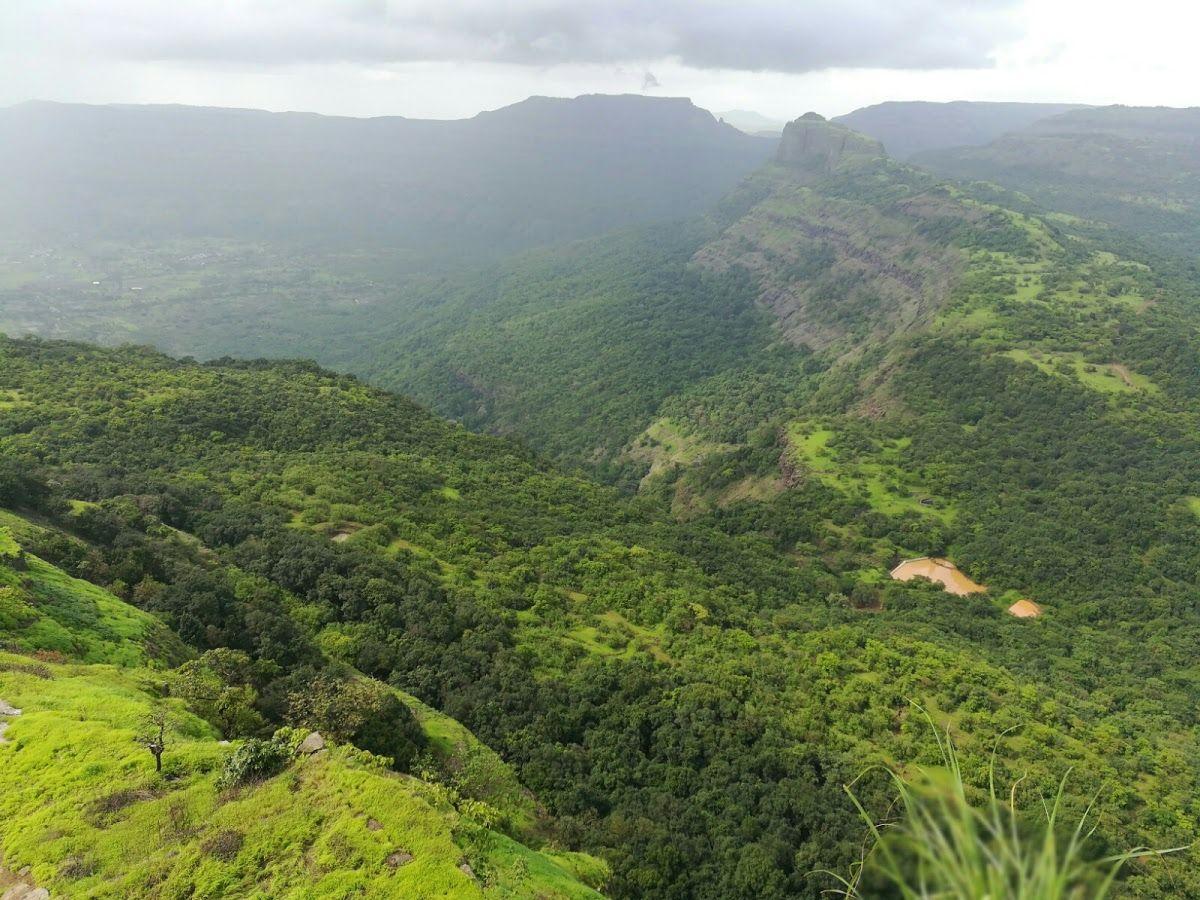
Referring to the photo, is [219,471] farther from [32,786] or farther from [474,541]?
[32,786]

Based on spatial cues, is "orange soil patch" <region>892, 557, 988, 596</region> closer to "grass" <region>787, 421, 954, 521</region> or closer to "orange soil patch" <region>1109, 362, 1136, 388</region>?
"grass" <region>787, 421, 954, 521</region>

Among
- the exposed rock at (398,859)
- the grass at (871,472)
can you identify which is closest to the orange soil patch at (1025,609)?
the grass at (871,472)

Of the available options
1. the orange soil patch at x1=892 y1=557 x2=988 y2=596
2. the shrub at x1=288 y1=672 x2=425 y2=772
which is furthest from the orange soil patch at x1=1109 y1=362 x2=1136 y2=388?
the shrub at x1=288 y1=672 x2=425 y2=772

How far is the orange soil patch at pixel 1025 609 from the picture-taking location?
67.1m

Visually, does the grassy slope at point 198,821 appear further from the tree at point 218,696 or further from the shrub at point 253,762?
the tree at point 218,696

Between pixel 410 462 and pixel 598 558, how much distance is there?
2612 centimetres

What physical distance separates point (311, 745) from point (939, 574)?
74.2 metres

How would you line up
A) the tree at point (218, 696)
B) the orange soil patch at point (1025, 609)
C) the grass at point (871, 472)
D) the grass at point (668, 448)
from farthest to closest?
1. the grass at point (668, 448)
2. the grass at point (871, 472)
3. the orange soil patch at point (1025, 609)
4. the tree at point (218, 696)

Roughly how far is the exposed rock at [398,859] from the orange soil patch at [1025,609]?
70691 millimetres

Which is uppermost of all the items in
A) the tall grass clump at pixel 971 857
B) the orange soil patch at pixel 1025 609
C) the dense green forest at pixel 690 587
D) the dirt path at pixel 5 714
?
the tall grass clump at pixel 971 857

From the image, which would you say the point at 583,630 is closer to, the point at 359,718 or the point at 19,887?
the point at 359,718

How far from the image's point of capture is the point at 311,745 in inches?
767

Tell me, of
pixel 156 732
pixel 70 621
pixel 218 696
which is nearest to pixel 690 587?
pixel 218 696

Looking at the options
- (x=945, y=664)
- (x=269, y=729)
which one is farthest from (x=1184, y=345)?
(x=269, y=729)
